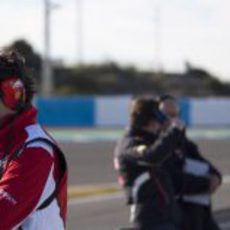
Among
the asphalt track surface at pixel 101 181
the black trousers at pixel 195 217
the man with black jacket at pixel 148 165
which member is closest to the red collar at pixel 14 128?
the man with black jacket at pixel 148 165

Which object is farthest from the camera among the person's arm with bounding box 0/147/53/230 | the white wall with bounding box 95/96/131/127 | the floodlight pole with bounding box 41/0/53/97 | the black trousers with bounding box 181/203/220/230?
the floodlight pole with bounding box 41/0/53/97

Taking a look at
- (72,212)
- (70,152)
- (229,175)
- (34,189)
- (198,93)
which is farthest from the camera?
(198,93)

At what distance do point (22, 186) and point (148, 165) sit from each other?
304 cm

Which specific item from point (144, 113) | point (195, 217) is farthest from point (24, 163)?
point (195, 217)

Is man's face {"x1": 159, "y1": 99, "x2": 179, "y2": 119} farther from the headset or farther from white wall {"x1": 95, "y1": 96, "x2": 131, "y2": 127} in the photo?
white wall {"x1": 95, "y1": 96, "x2": 131, "y2": 127}

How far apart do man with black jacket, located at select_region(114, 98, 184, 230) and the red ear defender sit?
2841 mm

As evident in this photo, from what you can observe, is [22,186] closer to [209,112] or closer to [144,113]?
[144,113]

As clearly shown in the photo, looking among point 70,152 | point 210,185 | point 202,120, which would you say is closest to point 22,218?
point 210,185

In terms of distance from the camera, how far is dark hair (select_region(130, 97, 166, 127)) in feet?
19.9

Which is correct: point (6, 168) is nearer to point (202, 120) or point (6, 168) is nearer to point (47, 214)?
point (47, 214)

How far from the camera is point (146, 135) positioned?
20.0 feet

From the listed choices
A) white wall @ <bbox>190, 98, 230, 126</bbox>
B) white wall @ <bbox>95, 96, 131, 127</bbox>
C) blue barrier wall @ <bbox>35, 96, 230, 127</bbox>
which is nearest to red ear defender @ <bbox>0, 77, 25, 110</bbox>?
blue barrier wall @ <bbox>35, 96, 230, 127</bbox>

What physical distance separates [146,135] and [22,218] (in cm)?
314

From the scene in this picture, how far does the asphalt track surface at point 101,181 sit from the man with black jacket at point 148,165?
4.25 m
